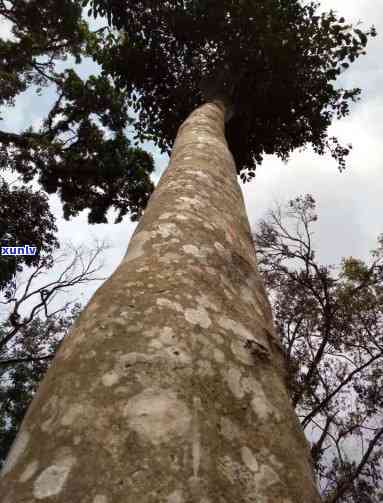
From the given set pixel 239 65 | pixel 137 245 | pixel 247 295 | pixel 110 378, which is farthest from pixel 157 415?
pixel 239 65

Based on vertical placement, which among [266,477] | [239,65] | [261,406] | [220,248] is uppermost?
[239,65]

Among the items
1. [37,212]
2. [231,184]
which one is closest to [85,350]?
[231,184]

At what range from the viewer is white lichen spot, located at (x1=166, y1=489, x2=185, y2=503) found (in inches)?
36.3

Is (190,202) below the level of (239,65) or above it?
below

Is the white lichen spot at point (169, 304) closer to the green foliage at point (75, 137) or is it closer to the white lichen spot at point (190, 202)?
the white lichen spot at point (190, 202)

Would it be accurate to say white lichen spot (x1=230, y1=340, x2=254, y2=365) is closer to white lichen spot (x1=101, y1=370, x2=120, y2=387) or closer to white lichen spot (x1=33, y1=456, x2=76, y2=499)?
white lichen spot (x1=101, y1=370, x2=120, y2=387)

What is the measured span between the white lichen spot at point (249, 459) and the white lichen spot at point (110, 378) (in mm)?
443

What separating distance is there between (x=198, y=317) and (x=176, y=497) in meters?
0.67

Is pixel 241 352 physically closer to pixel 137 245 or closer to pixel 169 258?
pixel 169 258

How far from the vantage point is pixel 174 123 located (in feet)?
33.8

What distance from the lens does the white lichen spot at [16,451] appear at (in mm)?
1089

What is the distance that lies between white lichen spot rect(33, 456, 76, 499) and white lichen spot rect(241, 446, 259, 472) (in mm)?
488

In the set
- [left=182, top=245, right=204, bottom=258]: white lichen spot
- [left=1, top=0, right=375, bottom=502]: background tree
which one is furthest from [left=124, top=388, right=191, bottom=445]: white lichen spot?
[left=182, top=245, right=204, bottom=258]: white lichen spot

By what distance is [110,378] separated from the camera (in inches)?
48.0
